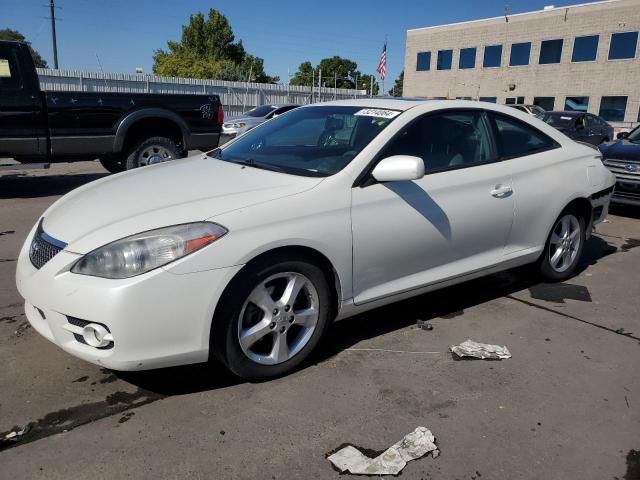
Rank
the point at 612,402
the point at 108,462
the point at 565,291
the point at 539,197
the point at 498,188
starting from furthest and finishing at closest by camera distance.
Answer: the point at 565,291
the point at 539,197
the point at 498,188
the point at 612,402
the point at 108,462

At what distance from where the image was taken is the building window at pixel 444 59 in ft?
144

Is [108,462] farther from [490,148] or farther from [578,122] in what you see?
[578,122]

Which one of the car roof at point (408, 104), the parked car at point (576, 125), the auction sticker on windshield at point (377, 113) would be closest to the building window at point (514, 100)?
the parked car at point (576, 125)

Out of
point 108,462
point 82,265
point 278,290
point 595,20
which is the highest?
point 595,20

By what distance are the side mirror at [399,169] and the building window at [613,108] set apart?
37.3 m

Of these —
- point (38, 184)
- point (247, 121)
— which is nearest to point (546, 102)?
point (247, 121)

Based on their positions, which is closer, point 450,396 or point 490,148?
point 450,396

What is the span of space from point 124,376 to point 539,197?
3229 mm

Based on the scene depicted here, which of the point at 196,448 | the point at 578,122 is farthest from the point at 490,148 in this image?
the point at 578,122

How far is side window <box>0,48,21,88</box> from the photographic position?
295 inches

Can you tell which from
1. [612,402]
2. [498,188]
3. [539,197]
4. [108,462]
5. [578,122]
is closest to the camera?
[108,462]

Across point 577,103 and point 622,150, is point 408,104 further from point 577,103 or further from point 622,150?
point 577,103

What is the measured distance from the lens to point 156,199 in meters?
2.94

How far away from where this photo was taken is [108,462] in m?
2.36
